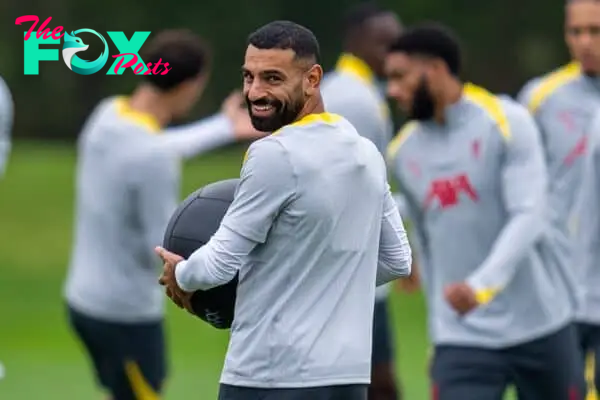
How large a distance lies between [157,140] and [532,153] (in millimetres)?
2403

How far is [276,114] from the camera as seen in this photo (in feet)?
19.2

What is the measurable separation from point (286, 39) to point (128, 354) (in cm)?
410

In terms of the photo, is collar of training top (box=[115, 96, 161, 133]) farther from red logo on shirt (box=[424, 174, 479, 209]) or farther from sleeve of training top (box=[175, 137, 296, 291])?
sleeve of training top (box=[175, 137, 296, 291])

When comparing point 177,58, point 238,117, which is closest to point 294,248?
point 177,58

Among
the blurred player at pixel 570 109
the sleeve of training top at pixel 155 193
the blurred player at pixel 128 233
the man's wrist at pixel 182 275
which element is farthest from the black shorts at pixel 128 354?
the man's wrist at pixel 182 275

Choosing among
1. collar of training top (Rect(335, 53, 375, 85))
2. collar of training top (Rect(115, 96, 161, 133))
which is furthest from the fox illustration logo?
collar of training top (Rect(335, 53, 375, 85))

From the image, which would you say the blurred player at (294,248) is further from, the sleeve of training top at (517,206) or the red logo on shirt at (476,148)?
the red logo on shirt at (476,148)

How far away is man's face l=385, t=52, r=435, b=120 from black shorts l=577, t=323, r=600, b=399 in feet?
5.47

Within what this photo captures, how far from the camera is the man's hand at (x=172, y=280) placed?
588 cm

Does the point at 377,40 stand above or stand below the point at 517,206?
above

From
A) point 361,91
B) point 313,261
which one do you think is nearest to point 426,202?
point 361,91

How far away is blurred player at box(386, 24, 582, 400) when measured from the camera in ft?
26.1

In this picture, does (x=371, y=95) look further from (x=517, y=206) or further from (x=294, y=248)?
(x=294, y=248)

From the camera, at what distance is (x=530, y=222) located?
25.6 feet
